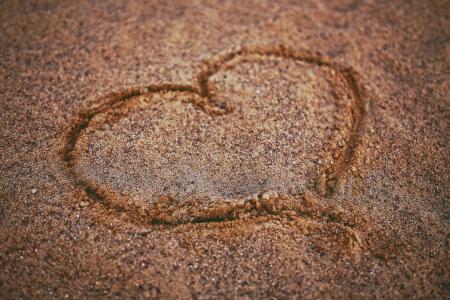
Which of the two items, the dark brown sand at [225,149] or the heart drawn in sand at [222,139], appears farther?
the heart drawn in sand at [222,139]

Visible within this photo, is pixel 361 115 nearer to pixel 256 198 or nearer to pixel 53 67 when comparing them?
pixel 256 198

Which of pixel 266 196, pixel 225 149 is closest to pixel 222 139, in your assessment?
pixel 225 149

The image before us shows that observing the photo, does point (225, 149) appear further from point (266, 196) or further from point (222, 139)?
point (266, 196)

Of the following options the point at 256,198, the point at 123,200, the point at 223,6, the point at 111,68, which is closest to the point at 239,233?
the point at 256,198

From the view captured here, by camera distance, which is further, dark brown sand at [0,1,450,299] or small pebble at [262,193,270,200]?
small pebble at [262,193,270,200]

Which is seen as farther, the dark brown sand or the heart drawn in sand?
the heart drawn in sand
